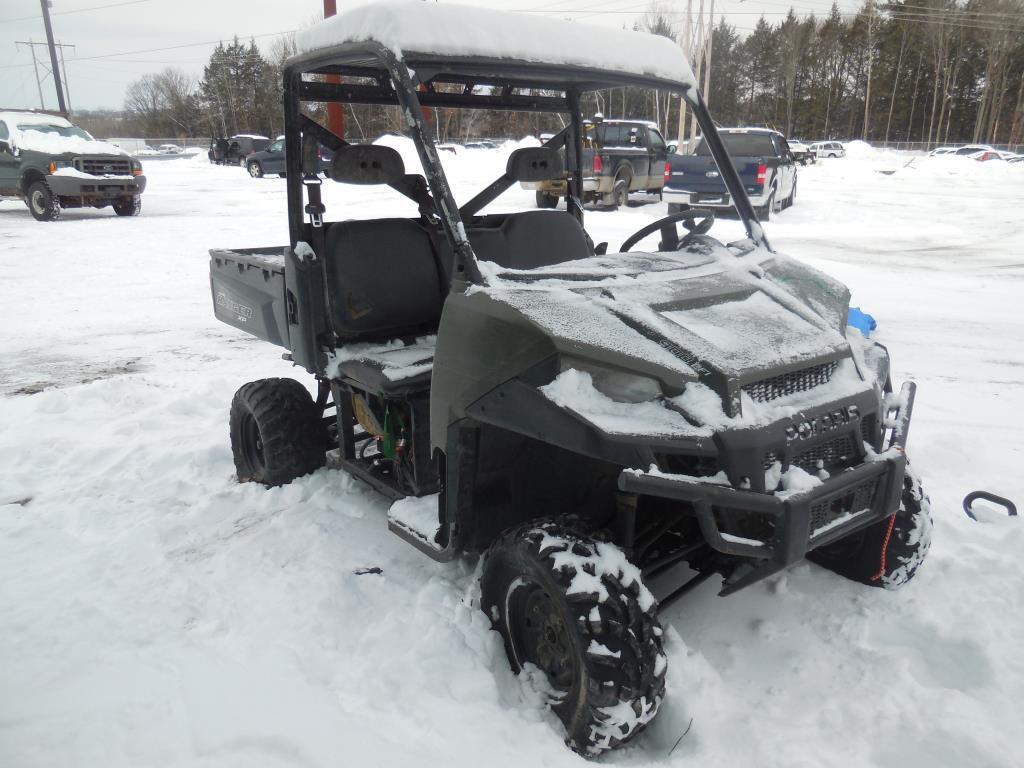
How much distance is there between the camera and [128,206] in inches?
601

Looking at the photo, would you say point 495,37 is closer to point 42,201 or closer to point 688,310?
point 688,310

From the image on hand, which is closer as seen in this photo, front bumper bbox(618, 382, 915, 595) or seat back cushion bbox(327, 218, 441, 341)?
front bumper bbox(618, 382, 915, 595)

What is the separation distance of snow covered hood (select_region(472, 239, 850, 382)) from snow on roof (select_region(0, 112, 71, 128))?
52.8ft

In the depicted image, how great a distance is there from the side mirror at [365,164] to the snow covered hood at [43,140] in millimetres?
14273

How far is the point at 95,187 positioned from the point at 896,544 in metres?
15.5

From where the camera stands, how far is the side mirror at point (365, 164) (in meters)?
2.64

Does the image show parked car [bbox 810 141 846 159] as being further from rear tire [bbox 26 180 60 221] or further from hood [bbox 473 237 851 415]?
hood [bbox 473 237 851 415]

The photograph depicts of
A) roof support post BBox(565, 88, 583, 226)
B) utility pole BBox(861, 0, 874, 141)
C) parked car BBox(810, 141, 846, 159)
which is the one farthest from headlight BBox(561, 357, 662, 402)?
utility pole BBox(861, 0, 874, 141)

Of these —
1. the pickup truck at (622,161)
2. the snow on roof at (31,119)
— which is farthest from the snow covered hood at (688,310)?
the snow on roof at (31,119)

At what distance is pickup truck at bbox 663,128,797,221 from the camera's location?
43.8 ft

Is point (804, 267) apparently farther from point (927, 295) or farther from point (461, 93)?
point (927, 295)

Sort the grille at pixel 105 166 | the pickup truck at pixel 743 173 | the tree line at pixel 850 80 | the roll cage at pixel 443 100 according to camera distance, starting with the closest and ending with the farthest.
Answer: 1. the roll cage at pixel 443 100
2. the pickup truck at pixel 743 173
3. the grille at pixel 105 166
4. the tree line at pixel 850 80

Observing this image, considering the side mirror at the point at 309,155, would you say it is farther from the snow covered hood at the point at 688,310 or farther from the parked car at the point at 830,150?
the parked car at the point at 830,150

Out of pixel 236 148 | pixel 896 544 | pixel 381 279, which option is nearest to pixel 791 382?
pixel 896 544
